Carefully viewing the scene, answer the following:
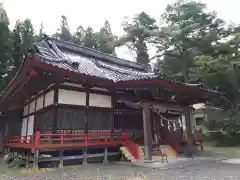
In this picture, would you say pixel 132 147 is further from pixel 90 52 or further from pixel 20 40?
pixel 20 40

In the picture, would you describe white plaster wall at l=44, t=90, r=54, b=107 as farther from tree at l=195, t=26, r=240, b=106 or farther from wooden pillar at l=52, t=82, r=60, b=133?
tree at l=195, t=26, r=240, b=106

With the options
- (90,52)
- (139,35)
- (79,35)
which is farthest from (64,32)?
(90,52)

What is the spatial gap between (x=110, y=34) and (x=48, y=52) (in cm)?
3273

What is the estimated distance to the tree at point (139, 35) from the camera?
37.3 metres

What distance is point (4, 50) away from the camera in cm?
2614

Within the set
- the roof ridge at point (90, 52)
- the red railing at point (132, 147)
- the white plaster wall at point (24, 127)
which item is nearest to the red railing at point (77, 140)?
the red railing at point (132, 147)

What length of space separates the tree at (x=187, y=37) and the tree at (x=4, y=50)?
19504 mm

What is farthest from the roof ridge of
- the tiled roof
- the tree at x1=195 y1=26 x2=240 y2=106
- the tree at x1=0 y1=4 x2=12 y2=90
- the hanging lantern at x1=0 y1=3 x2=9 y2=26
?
the hanging lantern at x1=0 y1=3 x2=9 y2=26

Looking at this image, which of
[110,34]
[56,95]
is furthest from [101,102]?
[110,34]

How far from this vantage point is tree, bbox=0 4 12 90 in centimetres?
2542

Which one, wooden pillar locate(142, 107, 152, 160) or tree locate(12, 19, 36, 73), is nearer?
wooden pillar locate(142, 107, 152, 160)

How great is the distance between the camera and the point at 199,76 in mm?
26812

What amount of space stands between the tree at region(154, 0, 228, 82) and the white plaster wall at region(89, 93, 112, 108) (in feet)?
58.3

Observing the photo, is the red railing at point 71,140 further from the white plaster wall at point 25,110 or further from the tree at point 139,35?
the tree at point 139,35
